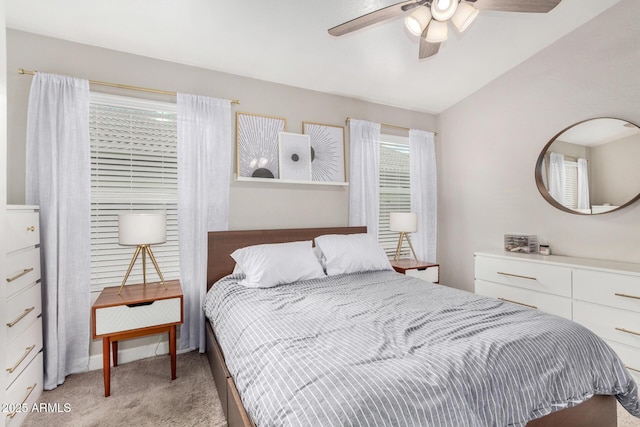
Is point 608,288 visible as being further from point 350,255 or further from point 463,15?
point 463,15

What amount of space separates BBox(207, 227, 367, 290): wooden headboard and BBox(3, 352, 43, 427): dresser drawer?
3.88ft

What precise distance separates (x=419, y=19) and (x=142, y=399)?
2.99 m

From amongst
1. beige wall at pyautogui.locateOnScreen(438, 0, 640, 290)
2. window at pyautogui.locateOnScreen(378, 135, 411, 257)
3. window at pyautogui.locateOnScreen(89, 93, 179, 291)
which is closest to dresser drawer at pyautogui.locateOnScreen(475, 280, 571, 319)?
beige wall at pyautogui.locateOnScreen(438, 0, 640, 290)

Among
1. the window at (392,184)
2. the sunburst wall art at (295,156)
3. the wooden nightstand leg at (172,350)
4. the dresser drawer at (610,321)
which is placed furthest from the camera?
the window at (392,184)

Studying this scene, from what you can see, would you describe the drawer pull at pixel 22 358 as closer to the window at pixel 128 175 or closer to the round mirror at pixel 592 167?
the window at pixel 128 175

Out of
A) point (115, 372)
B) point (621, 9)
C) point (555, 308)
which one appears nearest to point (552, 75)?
point (621, 9)

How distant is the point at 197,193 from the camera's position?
8.74 feet

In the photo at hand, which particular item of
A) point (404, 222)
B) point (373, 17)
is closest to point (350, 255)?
point (404, 222)

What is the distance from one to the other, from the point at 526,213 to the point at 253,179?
2.83 metres

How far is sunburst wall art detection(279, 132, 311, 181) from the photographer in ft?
10.1

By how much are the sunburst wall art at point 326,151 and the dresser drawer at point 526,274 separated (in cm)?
174

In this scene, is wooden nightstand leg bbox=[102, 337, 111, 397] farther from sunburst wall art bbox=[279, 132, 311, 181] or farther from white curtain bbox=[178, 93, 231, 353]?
sunburst wall art bbox=[279, 132, 311, 181]

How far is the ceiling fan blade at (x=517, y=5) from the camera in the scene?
157 centimetres

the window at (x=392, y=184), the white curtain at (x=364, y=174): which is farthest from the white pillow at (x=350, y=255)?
the window at (x=392, y=184)
